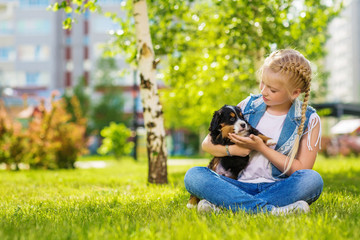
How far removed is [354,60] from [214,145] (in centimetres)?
9165

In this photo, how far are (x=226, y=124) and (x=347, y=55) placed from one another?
9310 cm

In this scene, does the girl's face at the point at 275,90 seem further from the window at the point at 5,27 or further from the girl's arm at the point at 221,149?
the window at the point at 5,27

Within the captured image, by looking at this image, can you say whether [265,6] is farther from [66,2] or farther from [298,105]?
[298,105]

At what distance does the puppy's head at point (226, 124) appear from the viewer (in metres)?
3.77

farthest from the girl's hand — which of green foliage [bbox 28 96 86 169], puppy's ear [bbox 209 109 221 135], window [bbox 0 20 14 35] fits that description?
window [bbox 0 20 14 35]

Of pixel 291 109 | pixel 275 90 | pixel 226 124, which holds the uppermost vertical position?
pixel 275 90

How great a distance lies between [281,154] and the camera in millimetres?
3723

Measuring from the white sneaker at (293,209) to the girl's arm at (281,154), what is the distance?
13.7 inches

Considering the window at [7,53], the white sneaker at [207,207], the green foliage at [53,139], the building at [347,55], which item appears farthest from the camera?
the building at [347,55]

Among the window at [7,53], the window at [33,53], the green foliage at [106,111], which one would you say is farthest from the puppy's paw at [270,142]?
the window at [7,53]

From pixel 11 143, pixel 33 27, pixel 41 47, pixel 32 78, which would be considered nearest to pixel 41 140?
pixel 11 143

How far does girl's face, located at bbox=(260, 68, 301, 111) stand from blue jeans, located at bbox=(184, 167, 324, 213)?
2.22 ft

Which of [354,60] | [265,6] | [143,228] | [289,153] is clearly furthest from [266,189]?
[354,60]

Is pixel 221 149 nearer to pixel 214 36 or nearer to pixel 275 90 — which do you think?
pixel 275 90
